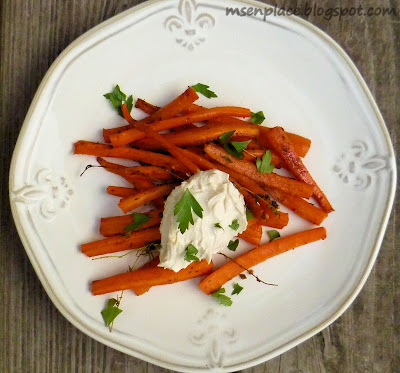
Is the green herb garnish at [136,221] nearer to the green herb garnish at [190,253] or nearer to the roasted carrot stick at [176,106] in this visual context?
the green herb garnish at [190,253]

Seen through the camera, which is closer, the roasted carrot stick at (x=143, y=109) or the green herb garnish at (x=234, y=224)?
the green herb garnish at (x=234, y=224)

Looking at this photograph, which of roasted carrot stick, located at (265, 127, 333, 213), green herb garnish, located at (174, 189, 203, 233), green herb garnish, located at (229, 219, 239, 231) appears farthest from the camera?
roasted carrot stick, located at (265, 127, 333, 213)

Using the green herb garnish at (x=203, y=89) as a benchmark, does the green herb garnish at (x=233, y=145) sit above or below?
below

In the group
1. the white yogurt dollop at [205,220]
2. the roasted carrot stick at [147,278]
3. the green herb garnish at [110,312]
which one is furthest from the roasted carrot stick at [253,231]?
the green herb garnish at [110,312]

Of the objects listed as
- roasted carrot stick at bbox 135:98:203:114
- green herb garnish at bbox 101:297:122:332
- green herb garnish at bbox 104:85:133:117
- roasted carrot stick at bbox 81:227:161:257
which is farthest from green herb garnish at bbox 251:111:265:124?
green herb garnish at bbox 101:297:122:332

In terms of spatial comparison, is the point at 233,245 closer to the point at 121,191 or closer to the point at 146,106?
the point at 121,191

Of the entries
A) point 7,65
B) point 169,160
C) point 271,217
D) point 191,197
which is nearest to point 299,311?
point 271,217

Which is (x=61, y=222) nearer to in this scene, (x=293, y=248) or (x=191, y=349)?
(x=191, y=349)

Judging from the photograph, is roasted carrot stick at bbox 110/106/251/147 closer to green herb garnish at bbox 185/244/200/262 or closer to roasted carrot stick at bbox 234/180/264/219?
roasted carrot stick at bbox 234/180/264/219
